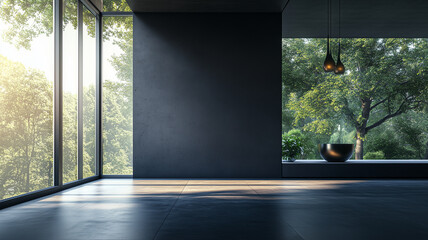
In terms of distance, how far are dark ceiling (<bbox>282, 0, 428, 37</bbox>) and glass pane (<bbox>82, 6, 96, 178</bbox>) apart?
384 cm

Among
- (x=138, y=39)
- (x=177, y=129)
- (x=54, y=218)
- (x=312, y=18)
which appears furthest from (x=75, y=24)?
(x=312, y=18)

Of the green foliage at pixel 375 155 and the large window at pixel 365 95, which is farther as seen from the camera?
the green foliage at pixel 375 155

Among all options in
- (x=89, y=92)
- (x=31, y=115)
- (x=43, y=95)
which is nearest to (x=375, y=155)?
(x=89, y=92)

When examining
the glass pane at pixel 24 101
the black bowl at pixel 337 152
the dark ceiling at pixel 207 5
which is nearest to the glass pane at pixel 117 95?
the dark ceiling at pixel 207 5

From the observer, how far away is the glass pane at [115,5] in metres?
7.25

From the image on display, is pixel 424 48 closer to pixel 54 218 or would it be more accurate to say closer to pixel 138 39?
pixel 138 39

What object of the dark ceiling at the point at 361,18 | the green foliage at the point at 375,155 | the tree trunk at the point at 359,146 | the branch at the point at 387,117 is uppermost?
the dark ceiling at the point at 361,18

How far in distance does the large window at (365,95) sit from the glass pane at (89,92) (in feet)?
30.8

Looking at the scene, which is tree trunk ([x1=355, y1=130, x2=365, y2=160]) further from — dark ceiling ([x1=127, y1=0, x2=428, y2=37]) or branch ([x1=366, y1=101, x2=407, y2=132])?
dark ceiling ([x1=127, y1=0, x2=428, y2=37])

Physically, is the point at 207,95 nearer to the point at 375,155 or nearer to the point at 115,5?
the point at 115,5

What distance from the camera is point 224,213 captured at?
11.6ft

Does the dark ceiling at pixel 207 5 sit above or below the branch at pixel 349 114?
above

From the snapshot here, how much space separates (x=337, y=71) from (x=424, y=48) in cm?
967

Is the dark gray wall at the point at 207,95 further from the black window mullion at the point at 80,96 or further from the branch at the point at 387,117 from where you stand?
the branch at the point at 387,117
